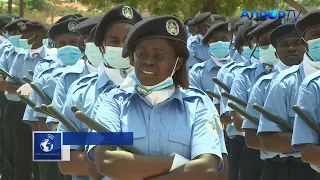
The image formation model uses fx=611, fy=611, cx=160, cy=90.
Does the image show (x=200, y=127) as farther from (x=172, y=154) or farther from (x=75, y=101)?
(x=75, y=101)

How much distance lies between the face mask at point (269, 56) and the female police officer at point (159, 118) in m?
2.63

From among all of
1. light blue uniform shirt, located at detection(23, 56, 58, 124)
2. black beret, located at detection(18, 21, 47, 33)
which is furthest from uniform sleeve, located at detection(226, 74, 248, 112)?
black beret, located at detection(18, 21, 47, 33)

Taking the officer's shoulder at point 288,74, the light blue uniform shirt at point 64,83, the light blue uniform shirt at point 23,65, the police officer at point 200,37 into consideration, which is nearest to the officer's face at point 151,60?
the light blue uniform shirt at point 64,83

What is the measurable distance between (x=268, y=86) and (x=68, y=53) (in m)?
1.95

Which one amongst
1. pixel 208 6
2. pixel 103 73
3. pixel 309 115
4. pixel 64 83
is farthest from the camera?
pixel 208 6

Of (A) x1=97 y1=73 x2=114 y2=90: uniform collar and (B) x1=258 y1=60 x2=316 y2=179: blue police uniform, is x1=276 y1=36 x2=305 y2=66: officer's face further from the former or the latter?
(A) x1=97 y1=73 x2=114 y2=90: uniform collar

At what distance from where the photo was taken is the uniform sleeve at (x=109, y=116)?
9.37 feet

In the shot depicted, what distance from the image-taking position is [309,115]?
3598mm

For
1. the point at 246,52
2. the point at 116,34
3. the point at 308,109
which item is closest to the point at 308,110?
Answer: the point at 308,109

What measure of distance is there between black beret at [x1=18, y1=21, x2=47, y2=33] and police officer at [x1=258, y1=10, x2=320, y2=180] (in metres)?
3.88

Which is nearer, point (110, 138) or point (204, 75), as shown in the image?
point (110, 138)

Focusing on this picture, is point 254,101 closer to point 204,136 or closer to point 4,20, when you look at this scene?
point 204,136

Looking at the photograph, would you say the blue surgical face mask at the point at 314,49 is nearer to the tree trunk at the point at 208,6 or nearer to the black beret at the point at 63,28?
the black beret at the point at 63,28

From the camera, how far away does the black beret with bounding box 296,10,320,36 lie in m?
4.00
